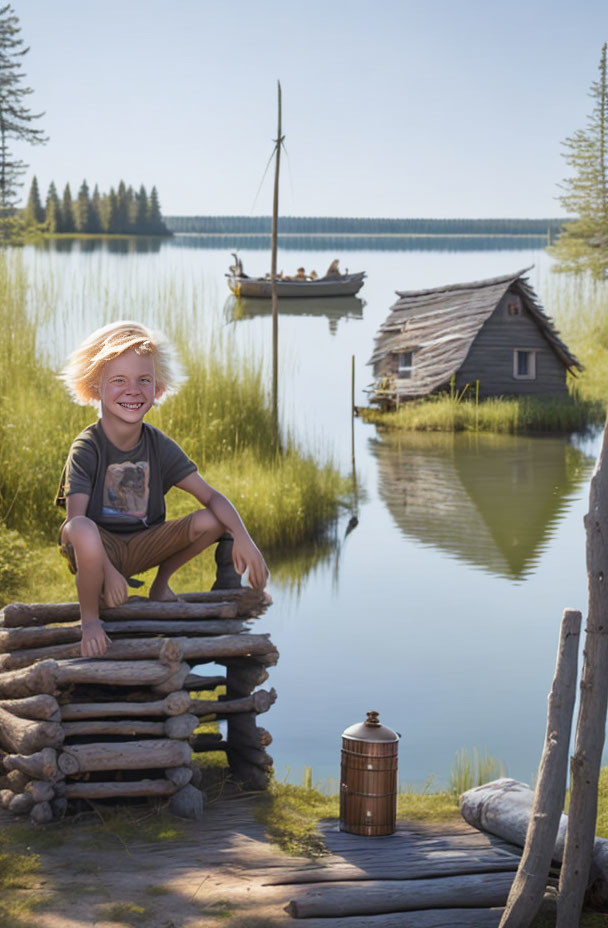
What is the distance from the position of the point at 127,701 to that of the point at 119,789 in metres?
0.43

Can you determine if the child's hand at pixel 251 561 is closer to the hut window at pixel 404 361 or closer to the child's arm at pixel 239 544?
the child's arm at pixel 239 544

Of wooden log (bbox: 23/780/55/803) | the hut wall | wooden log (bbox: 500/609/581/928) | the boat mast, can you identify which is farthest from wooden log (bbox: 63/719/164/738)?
the hut wall

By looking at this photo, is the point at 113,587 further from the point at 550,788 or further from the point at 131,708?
the point at 550,788

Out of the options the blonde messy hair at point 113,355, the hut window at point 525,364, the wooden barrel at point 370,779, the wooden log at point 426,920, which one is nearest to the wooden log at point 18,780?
the wooden barrel at point 370,779

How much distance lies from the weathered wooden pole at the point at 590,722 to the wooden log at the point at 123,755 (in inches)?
72.4

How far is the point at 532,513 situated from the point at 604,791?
994 centimetres

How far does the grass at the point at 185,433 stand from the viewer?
12867mm

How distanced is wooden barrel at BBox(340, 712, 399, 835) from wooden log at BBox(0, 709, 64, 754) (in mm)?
1247

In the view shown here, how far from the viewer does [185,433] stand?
15.2 metres

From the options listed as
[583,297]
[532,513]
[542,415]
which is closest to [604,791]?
[532,513]

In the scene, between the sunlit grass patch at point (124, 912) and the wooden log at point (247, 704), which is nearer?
the sunlit grass patch at point (124, 912)

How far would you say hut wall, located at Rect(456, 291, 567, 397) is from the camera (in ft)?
81.0

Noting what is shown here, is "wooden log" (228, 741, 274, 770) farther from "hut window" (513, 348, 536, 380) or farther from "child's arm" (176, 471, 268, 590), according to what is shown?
"hut window" (513, 348, 536, 380)

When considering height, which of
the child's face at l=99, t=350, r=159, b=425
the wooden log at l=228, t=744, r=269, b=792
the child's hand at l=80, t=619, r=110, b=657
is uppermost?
the child's face at l=99, t=350, r=159, b=425
